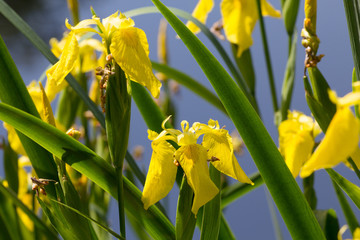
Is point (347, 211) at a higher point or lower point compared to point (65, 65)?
lower

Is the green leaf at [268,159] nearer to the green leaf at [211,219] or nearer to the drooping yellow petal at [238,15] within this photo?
the green leaf at [211,219]

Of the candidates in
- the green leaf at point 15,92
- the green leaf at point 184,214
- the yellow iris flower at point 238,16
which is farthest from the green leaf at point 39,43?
the yellow iris flower at point 238,16

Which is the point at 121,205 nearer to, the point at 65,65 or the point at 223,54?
the point at 65,65

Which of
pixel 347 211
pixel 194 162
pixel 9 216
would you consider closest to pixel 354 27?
pixel 194 162

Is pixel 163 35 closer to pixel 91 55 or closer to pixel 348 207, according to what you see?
pixel 91 55

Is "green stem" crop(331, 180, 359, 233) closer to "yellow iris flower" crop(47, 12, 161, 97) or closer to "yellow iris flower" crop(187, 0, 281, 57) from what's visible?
"yellow iris flower" crop(187, 0, 281, 57)

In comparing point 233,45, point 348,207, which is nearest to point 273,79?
point 233,45

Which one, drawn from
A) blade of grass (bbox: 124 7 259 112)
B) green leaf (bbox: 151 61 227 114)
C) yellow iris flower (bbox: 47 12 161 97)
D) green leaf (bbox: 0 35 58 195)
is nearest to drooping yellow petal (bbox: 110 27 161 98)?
yellow iris flower (bbox: 47 12 161 97)
